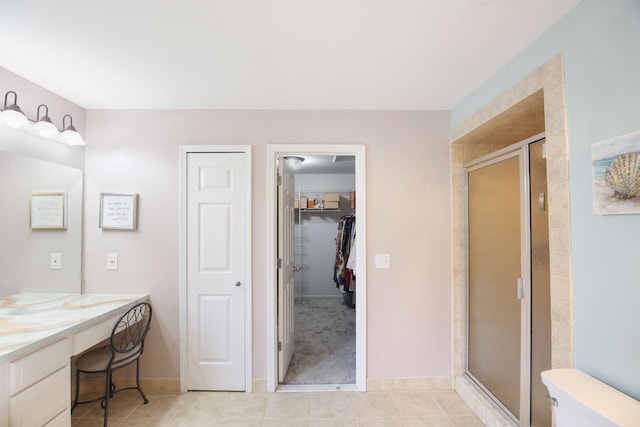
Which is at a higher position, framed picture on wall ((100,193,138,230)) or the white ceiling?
the white ceiling

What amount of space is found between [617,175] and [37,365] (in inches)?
111

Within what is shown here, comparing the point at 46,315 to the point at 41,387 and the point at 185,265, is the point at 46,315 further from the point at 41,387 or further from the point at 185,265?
the point at 185,265

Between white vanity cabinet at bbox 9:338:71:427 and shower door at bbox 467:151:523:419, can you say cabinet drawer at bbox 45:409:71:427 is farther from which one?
shower door at bbox 467:151:523:419

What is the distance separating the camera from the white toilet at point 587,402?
913mm

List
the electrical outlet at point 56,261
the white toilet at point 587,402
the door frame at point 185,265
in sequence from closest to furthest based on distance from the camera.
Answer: the white toilet at point 587,402
the electrical outlet at point 56,261
the door frame at point 185,265

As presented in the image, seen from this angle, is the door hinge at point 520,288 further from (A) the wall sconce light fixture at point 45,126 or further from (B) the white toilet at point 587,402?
(A) the wall sconce light fixture at point 45,126

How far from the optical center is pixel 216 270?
233 centimetres

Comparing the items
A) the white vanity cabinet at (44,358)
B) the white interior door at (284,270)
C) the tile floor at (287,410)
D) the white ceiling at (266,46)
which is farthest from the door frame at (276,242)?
the white vanity cabinet at (44,358)

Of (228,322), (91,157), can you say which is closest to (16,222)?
(91,157)

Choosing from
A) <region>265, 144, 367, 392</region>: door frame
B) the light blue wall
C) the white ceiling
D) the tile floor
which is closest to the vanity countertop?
the tile floor

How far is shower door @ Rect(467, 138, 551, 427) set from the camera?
1.59 meters

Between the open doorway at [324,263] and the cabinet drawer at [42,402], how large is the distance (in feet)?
5.66

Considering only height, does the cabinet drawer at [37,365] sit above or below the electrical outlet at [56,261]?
below

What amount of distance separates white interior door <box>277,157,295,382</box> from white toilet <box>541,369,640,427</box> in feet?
5.96
